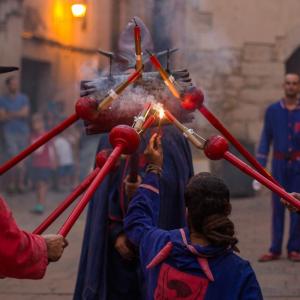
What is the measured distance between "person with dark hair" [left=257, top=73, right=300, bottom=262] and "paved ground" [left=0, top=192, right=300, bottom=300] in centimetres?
16

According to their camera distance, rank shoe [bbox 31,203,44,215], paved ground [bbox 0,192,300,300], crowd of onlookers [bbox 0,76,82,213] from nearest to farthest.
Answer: paved ground [bbox 0,192,300,300], shoe [bbox 31,203,44,215], crowd of onlookers [bbox 0,76,82,213]

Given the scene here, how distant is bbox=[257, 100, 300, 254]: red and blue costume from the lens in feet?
24.0

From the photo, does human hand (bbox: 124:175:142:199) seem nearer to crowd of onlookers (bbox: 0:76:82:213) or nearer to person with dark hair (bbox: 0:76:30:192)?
crowd of onlookers (bbox: 0:76:82:213)

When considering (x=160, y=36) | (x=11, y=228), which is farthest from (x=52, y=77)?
(x=11, y=228)

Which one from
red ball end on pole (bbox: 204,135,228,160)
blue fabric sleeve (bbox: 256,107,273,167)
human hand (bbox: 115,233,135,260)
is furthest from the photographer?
blue fabric sleeve (bbox: 256,107,273,167)

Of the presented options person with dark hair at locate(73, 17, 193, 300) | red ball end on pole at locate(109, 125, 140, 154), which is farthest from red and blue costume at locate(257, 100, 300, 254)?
red ball end on pole at locate(109, 125, 140, 154)

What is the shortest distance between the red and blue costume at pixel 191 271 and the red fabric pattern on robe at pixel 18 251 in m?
0.42

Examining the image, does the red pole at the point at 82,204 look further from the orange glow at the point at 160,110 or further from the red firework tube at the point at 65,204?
the orange glow at the point at 160,110

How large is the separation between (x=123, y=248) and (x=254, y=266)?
3.10 metres

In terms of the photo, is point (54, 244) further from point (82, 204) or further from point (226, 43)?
point (226, 43)

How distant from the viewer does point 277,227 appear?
24.2 feet

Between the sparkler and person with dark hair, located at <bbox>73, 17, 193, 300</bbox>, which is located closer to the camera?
the sparkler

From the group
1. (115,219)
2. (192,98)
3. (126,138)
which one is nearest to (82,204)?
(126,138)

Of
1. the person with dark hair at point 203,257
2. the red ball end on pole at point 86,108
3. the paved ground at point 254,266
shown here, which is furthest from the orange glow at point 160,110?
the paved ground at point 254,266
